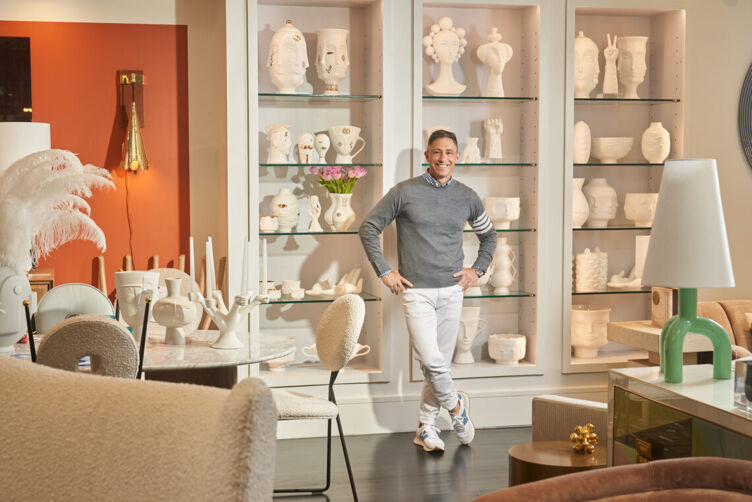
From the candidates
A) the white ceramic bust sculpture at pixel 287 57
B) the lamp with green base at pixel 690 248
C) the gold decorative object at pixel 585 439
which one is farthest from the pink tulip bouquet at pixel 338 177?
the lamp with green base at pixel 690 248

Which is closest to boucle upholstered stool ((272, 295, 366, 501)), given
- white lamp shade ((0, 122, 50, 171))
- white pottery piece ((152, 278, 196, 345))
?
white pottery piece ((152, 278, 196, 345))

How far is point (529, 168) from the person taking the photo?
4.96 meters

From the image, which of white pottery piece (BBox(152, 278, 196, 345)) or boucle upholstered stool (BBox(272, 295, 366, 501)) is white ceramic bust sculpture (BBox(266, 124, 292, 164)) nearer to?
boucle upholstered stool (BBox(272, 295, 366, 501))

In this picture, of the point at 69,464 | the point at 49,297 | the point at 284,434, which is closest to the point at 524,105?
the point at 284,434

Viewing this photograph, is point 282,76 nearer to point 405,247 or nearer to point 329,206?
point 329,206

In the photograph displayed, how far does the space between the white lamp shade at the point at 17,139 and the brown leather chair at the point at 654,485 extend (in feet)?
8.77

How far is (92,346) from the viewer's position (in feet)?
7.30

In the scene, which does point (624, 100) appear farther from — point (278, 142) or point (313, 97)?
point (278, 142)

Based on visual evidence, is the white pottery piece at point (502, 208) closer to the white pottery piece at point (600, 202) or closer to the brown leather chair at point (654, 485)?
the white pottery piece at point (600, 202)

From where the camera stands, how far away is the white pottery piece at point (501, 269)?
496 centimetres

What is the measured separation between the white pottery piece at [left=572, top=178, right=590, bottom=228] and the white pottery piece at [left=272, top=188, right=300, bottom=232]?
1.63 meters

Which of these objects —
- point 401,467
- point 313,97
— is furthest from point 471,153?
point 401,467

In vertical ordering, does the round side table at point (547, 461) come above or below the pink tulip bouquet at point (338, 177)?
below

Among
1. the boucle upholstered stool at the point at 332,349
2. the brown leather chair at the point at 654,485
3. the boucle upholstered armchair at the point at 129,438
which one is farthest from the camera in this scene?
the boucle upholstered stool at the point at 332,349
